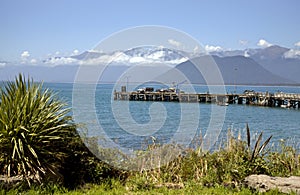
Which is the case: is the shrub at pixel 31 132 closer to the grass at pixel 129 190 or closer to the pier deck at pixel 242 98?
the grass at pixel 129 190

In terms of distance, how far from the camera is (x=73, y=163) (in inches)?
243

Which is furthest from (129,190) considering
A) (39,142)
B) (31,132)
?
(31,132)

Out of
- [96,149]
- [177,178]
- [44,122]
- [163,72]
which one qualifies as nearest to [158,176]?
[177,178]


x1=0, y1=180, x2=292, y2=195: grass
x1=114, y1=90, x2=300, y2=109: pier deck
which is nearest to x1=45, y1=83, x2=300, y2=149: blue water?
x1=0, y1=180, x2=292, y2=195: grass

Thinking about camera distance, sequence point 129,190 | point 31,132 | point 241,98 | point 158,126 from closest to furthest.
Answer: point 129,190 < point 31,132 < point 158,126 < point 241,98

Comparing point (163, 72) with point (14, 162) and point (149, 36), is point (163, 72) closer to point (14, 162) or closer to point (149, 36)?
point (149, 36)

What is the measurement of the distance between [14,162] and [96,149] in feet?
4.76

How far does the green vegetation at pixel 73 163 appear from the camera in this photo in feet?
17.8

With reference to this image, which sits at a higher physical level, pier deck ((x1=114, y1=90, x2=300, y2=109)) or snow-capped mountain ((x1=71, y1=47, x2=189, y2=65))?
snow-capped mountain ((x1=71, y1=47, x2=189, y2=65))

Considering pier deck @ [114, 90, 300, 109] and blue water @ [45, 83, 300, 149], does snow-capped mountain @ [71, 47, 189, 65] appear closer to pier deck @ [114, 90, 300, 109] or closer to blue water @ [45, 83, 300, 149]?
blue water @ [45, 83, 300, 149]

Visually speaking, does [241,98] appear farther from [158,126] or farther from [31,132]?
[31,132]

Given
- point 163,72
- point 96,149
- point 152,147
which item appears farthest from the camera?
point 163,72

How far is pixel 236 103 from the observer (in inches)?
2302

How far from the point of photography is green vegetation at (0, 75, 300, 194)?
17.8 feet
